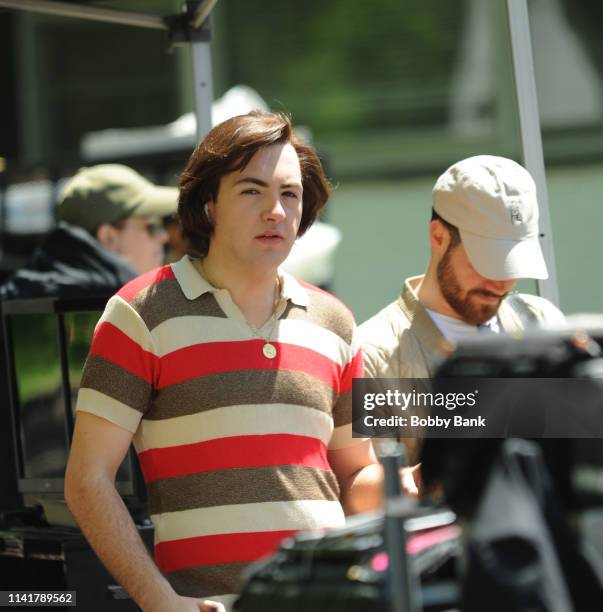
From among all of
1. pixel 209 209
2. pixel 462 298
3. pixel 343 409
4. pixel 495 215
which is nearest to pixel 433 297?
pixel 462 298

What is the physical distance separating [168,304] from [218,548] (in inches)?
15.6

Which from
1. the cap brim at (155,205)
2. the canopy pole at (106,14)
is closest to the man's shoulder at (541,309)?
the canopy pole at (106,14)

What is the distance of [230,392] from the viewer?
6.98 ft

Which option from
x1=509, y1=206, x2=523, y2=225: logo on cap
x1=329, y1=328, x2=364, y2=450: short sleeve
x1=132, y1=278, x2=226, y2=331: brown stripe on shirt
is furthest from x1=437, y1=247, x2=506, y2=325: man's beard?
x1=132, y1=278, x2=226, y2=331: brown stripe on shirt

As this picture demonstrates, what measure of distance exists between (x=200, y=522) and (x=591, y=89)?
7.44m

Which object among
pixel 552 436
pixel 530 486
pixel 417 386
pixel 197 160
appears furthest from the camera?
pixel 197 160

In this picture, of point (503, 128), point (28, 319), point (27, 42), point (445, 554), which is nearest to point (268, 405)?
point (445, 554)

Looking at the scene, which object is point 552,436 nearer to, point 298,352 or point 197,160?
point 298,352

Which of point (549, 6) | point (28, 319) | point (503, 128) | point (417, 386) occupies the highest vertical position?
point (549, 6)

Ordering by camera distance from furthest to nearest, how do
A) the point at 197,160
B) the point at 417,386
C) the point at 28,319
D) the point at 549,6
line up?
1. the point at 549,6
2. the point at 28,319
3. the point at 197,160
4. the point at 417,386

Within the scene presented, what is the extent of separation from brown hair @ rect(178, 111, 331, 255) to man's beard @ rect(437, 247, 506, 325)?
26 centimetres

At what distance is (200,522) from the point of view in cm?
210

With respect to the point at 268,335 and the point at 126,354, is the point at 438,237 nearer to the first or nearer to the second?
the point at 268,335

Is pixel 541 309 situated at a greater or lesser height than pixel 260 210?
lesser
